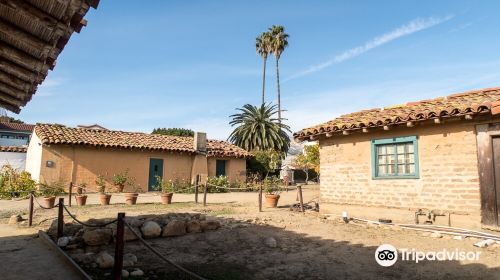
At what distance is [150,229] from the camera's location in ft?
27.6

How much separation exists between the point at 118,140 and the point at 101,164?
87.5 inches

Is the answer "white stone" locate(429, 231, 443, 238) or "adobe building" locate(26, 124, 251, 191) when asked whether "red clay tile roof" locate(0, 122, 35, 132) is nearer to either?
"adobe building" locate(26, 124, 251, 191)

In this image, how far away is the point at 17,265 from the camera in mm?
6082

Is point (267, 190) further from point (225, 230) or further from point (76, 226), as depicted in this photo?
point (76, 226)

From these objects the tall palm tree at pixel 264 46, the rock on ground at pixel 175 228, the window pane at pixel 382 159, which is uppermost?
the tall palm tree at pixel 264 46

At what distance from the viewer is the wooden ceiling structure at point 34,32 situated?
3051 millimetres

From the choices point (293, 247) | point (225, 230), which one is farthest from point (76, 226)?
point (293, 247)

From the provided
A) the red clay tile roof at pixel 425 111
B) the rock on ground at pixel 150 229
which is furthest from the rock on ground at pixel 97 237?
the red clay tile roof at pixel 425 111

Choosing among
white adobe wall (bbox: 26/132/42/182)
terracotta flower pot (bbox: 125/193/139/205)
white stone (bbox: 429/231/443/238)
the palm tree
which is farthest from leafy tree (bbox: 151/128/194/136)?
white stone (bbox: 429/231/443/238)

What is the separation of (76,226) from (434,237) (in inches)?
345

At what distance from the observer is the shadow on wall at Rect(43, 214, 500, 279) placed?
592cm

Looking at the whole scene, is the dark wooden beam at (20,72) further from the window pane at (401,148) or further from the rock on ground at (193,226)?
the window pane at (401,148)

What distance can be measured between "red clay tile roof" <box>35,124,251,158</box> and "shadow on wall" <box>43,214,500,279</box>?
49.5ft

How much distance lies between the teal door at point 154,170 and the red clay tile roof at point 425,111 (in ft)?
45.2
